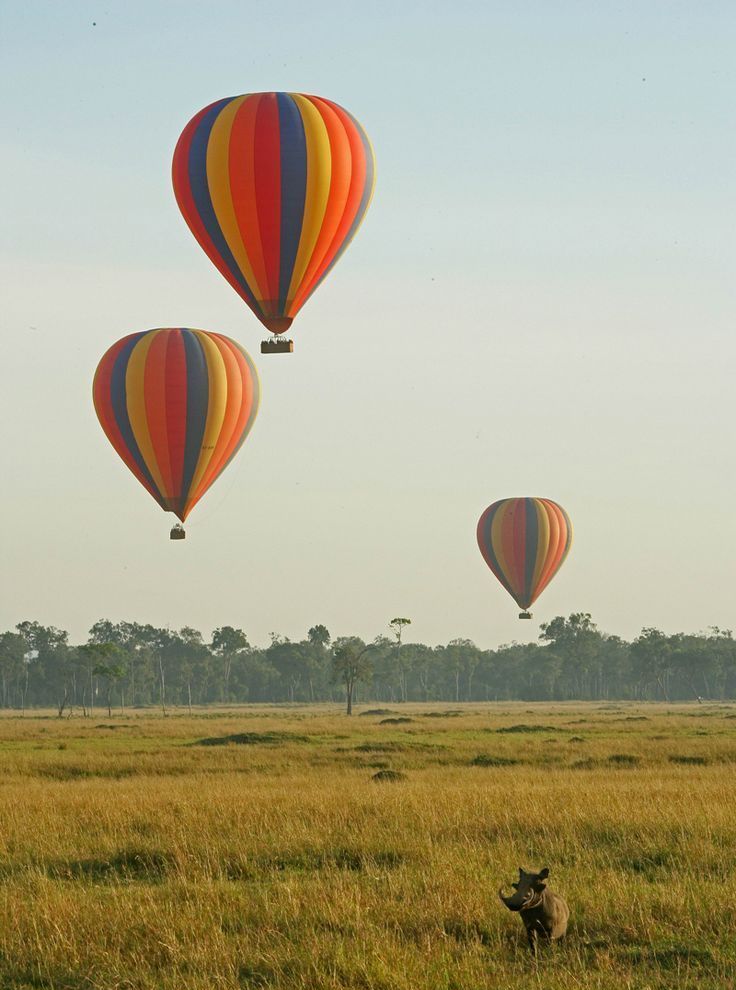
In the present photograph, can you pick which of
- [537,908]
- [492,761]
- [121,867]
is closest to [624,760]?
[492,761]

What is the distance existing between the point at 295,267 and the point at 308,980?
31.1 metres

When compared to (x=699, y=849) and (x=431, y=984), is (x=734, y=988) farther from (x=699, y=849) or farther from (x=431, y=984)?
(x=699, y=849)

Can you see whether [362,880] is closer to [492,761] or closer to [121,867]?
[121,867]

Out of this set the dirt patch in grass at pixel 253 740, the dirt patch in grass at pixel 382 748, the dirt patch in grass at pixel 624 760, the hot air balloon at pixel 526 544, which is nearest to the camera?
the dirt patch in grass at pixel 624 760

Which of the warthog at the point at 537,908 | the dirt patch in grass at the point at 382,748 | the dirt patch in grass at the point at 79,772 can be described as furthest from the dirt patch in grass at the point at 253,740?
the warthog at the point at 537,908

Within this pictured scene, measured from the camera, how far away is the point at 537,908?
1197 centimetres

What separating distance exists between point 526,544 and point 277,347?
143 ft

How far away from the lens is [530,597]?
263ft

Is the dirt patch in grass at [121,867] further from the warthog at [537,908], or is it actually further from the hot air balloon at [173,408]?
the hot air balloon at [173,408]

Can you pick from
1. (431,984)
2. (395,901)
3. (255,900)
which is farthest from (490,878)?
(431,984)

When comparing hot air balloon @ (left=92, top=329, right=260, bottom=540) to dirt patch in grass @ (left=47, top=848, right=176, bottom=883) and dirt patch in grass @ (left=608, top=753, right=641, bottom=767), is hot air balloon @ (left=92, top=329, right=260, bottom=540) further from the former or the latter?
dirt patch in grass @ (left=47, top=848, right=176, bottom=883)

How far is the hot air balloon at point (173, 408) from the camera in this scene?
45781mm

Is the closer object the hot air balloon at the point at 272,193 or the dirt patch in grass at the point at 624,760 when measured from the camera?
the dirt patch in grass at the point at 624,760

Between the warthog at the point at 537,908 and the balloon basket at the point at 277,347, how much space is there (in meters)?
27.7
